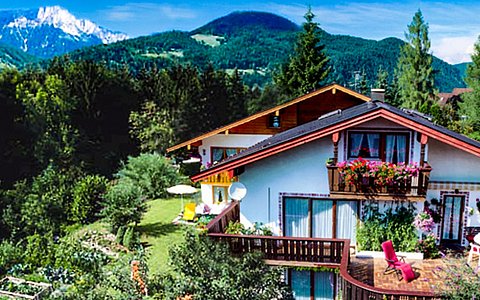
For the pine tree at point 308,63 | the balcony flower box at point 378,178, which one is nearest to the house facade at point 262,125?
the balcony flower box at point 378,178

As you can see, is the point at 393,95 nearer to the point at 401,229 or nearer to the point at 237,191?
the point at 401,229

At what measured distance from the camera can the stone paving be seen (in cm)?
1248

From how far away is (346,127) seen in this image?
14.0 metres

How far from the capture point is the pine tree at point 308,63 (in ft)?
155

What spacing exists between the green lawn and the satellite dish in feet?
15.6

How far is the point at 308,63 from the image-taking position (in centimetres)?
4759

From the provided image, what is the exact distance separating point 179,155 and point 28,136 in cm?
1271

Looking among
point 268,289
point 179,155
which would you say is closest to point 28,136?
point 179,155

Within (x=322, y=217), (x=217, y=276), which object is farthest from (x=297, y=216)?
(x=217, y=276)

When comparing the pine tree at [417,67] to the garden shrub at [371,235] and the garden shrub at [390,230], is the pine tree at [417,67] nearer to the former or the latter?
the garden shrub at [390,230]

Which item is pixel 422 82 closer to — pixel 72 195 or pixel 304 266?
pixel 72 195

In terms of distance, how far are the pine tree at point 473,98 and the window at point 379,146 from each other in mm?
32363

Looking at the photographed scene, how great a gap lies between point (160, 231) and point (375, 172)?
508 inches

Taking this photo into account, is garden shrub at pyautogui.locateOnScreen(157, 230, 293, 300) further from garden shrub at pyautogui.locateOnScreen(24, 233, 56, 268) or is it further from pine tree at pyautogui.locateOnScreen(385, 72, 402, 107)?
pine tree at pyautogui.locateOnScreen(385, 72, 402, 107)
